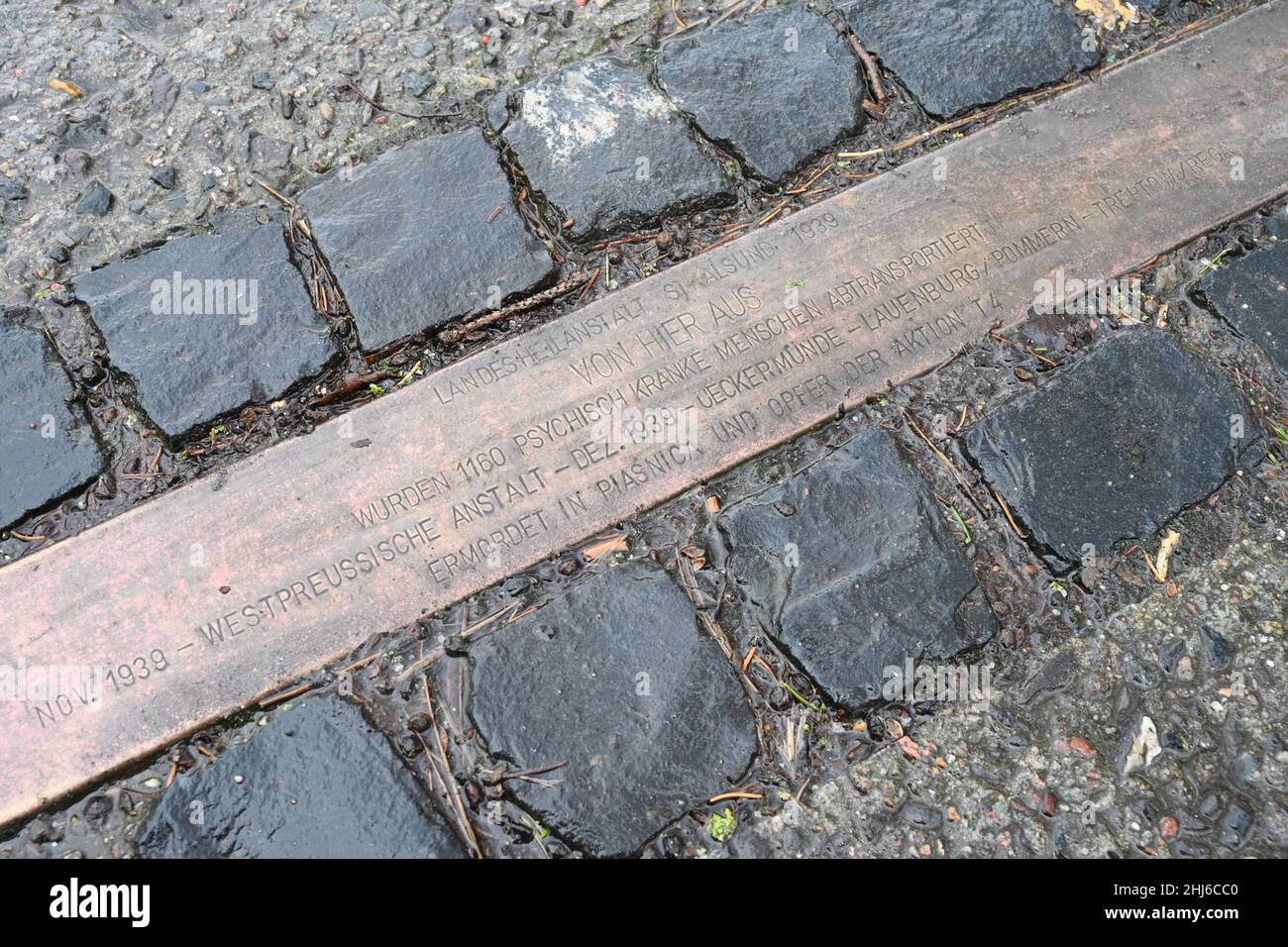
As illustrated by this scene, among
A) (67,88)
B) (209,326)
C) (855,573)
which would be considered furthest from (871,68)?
(67,88)

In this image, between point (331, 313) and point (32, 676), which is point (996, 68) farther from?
point (32, 676)

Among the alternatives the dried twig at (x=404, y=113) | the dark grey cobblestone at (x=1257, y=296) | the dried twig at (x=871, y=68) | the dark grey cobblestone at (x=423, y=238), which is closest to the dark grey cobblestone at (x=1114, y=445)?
the dark grey cobblestone at (x=1257, y=296)

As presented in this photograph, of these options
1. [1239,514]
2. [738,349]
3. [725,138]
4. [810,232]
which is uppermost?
[725,138]

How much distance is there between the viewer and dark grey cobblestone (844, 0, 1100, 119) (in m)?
2.91

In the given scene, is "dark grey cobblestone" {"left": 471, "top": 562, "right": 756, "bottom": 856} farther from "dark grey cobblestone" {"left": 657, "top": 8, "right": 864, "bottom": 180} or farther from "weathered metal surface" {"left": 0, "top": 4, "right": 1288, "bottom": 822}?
"dark grey cobblestone" {"left": 657, "top": 8, "right": 864, "bottom": 180}

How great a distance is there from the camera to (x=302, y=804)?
1971 mm

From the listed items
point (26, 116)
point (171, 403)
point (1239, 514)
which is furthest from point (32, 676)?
point (1239, 514)

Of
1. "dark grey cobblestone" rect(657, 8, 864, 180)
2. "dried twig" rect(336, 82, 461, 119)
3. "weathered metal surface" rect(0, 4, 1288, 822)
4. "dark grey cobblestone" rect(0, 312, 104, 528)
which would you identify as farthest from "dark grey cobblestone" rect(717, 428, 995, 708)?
"dark grey cobblestone" rect(0, 312, 104, 528)

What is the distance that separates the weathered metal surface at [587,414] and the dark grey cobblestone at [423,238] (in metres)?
0.20

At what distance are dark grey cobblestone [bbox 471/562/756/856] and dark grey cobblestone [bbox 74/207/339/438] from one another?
94 centimetres

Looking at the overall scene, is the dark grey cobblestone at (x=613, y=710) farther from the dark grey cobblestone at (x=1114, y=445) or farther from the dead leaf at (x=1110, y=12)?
the dead leaf at (x=1110, y=12)

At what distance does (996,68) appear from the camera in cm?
294

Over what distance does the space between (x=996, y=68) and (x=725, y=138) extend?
0.96 m

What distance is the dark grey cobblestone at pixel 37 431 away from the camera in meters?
2.25
